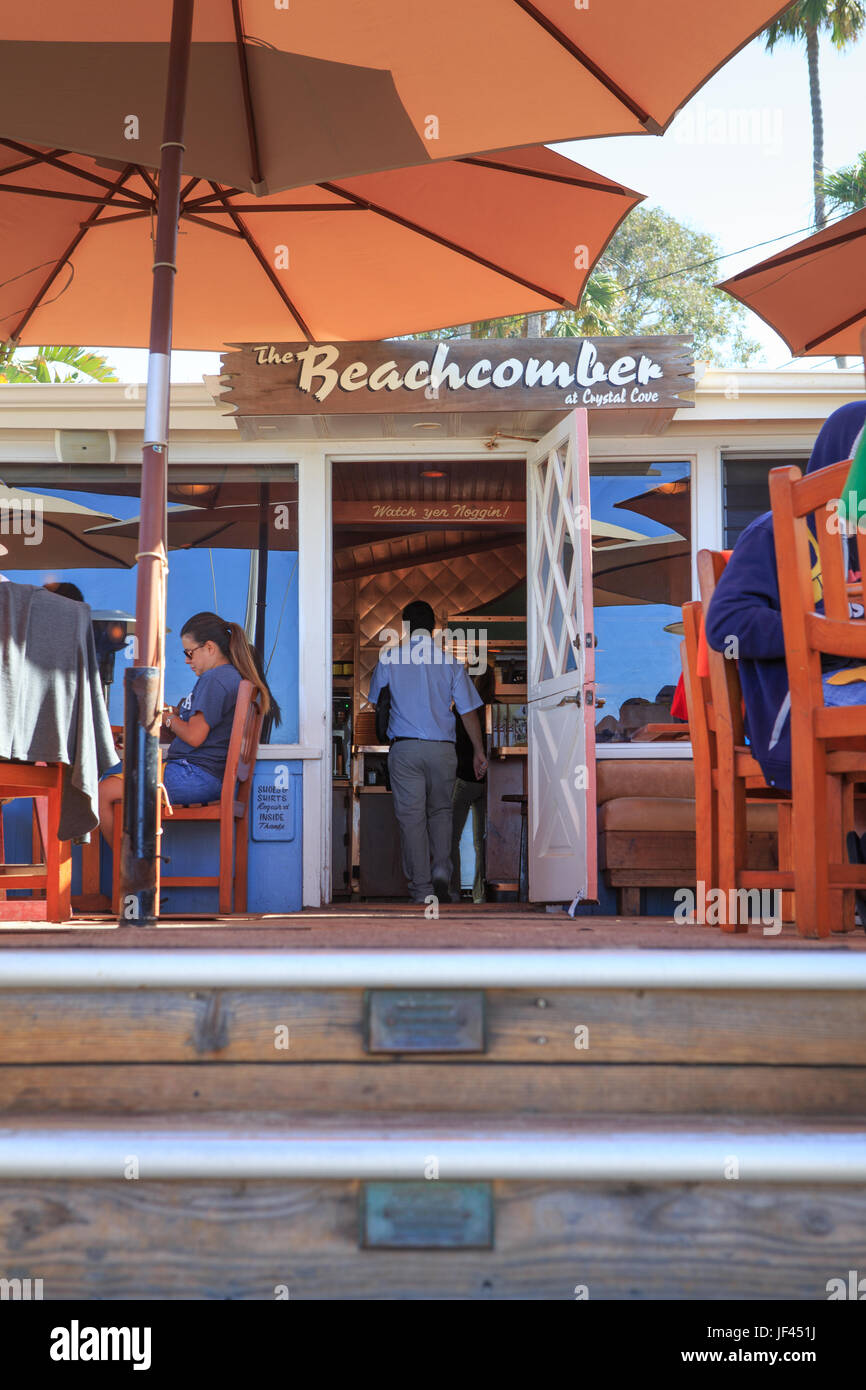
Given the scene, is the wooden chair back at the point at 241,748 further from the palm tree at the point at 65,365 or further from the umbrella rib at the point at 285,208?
the palm tree at the point at 65,365

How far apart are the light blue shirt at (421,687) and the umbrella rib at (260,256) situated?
5.98 ft

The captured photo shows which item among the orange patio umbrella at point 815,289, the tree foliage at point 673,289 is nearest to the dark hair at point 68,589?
the orange patio umbrella at point 815,289

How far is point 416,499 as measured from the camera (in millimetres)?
7871

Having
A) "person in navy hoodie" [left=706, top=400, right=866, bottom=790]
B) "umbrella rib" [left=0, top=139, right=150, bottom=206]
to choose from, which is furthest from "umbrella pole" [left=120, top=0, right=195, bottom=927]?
"person in navy hoodie" [left=706, top=400, right=866, bottom=790]

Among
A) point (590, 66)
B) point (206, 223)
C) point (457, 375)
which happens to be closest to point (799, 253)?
point (590, 66)

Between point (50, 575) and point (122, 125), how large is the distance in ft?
9.63

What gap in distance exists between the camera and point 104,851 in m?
5.77

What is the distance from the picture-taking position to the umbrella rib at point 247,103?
3496 millimetres

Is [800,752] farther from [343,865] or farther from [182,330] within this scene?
[343,865]

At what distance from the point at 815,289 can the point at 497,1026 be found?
11.9 feet

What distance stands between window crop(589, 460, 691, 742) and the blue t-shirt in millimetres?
2071

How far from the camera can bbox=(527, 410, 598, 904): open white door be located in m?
5.11

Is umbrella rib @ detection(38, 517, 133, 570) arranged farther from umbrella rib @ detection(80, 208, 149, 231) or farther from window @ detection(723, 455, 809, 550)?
window @ detection(723, 455, 809, 550)
